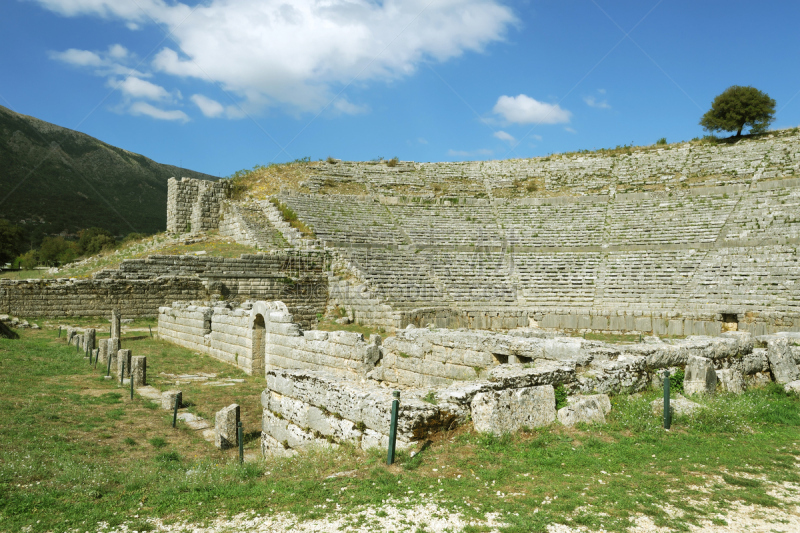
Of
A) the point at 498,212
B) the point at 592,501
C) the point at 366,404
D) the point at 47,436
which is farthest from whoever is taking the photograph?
the point at 498,212

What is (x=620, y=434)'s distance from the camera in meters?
5.20

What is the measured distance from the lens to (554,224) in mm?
30094

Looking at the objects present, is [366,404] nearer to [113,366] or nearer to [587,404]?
[587,404]

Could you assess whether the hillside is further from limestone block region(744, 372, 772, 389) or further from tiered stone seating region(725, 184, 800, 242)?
limestone block region(744, 372, 772, 389)

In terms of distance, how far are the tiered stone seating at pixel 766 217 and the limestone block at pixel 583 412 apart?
22.9m

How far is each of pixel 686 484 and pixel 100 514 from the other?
4.70 meters

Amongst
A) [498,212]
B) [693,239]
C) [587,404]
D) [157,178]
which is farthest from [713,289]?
[157,178]

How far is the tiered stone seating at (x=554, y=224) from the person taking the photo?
28062 millimetres

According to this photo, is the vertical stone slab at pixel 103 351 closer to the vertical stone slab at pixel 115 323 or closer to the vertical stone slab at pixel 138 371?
the vertical stone slab at pixel 138 371

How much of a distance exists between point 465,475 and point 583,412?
1968 mm

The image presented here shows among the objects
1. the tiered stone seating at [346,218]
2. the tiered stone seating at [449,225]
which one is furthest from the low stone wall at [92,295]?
the tiered stone seating at [449,225]

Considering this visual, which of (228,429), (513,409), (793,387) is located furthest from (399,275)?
(513,409)

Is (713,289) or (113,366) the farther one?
(713,289)

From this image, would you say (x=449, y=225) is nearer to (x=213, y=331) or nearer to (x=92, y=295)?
(x=213, y=331)
